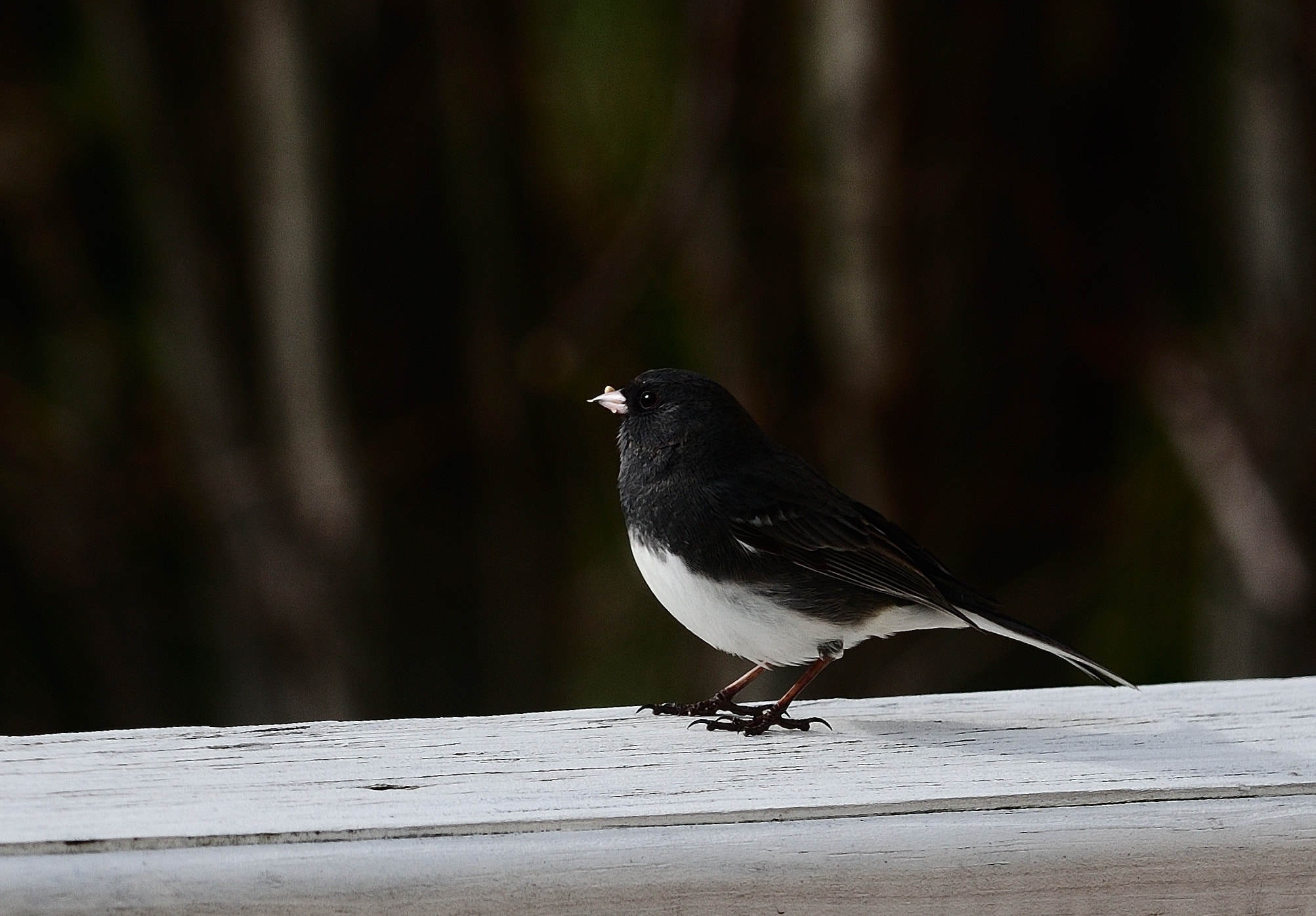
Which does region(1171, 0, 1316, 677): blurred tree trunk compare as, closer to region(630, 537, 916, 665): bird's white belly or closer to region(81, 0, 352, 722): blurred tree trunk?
region(630, 537, 916, 665): bird's white belly

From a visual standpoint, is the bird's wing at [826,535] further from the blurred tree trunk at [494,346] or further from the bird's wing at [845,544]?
the blurred tree trunk at [494,346]

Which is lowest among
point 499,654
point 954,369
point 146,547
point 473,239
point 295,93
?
point 499,654

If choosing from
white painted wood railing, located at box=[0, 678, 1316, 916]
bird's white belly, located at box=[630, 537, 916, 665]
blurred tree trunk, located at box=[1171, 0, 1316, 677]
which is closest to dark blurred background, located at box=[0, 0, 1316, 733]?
blurred tree trunk, located at box=[1171, 0, 1316, 677]

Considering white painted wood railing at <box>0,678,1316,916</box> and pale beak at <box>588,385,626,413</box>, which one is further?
pale beak at <box>588,385,626,413</box>

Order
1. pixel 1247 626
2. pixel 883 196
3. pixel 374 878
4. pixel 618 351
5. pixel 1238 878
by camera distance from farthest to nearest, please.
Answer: pixel 618 351, pixel 1247 626, pixel 883 196, pixel 1238 878, pixel 374 878

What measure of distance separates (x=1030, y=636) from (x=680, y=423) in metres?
0.52

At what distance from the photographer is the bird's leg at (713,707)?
67.7 inches

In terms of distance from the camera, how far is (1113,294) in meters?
3.77

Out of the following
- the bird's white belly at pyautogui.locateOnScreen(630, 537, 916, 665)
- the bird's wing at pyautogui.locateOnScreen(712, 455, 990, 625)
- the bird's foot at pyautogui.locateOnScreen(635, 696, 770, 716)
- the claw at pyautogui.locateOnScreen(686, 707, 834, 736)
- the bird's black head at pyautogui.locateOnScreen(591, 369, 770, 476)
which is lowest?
the bird's foot at pyautogui.locateOnScreen(635, 696, 770, 716)

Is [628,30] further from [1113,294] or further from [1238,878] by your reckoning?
[1238,878]

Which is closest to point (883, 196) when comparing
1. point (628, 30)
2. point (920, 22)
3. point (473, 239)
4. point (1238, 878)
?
point (920, 22)

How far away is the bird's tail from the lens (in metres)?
1.70

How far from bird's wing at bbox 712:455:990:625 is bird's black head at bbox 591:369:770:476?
0.17 ft

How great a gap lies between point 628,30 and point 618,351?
2.87 ft
